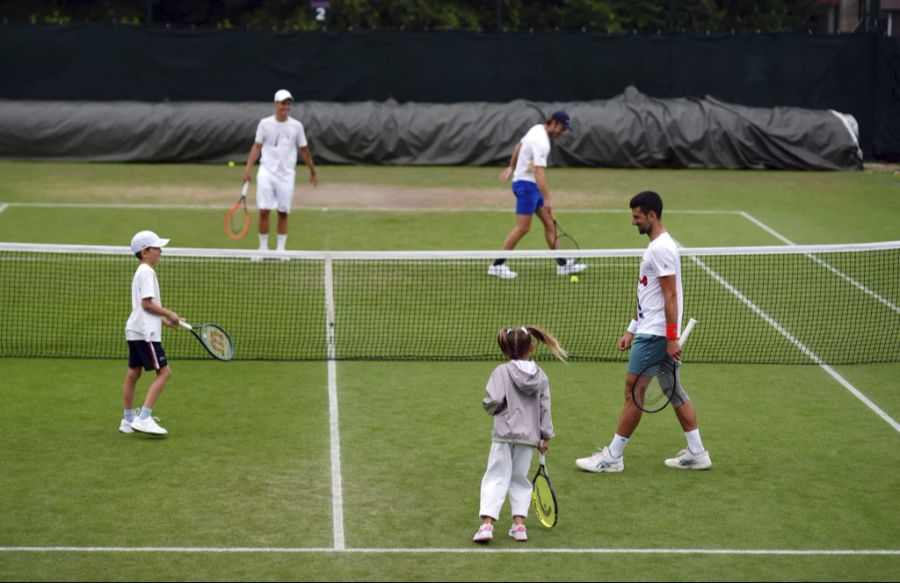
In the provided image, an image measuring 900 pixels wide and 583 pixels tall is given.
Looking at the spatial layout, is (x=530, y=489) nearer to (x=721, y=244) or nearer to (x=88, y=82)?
(x=721, y=244)

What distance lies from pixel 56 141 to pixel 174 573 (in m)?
21.2

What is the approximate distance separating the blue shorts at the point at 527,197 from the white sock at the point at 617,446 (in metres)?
6.96

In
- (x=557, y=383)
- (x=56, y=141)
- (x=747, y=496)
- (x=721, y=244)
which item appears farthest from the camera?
(x=56, y=141)

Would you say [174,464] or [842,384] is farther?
[842,384]

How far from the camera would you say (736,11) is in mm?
40500

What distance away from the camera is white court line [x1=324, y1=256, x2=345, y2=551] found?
9.10 metres

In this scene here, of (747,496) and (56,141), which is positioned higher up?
(56,141)

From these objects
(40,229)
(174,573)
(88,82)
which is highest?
(88,82)

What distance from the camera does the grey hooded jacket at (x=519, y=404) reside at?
8.73 meters

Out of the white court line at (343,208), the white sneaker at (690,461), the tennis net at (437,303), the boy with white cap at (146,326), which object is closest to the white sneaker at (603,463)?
the white sneaker at (690,461)

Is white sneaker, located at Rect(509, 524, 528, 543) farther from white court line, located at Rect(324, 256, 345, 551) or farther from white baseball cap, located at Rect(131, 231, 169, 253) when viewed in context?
white baseball cap, located at Rect(131, 231, 169, 253)

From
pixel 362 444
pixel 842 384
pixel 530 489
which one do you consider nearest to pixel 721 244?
pixel 842 384

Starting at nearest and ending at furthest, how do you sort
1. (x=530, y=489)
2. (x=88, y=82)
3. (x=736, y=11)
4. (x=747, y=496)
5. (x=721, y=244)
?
(x=530, y=489) < (x=747, y=496) < (x=721, y=244) < (x=88, y=82) < (x=736, y=11)

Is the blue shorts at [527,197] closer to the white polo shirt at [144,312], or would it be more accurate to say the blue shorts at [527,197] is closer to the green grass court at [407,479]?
the green grass court at [407,479]
